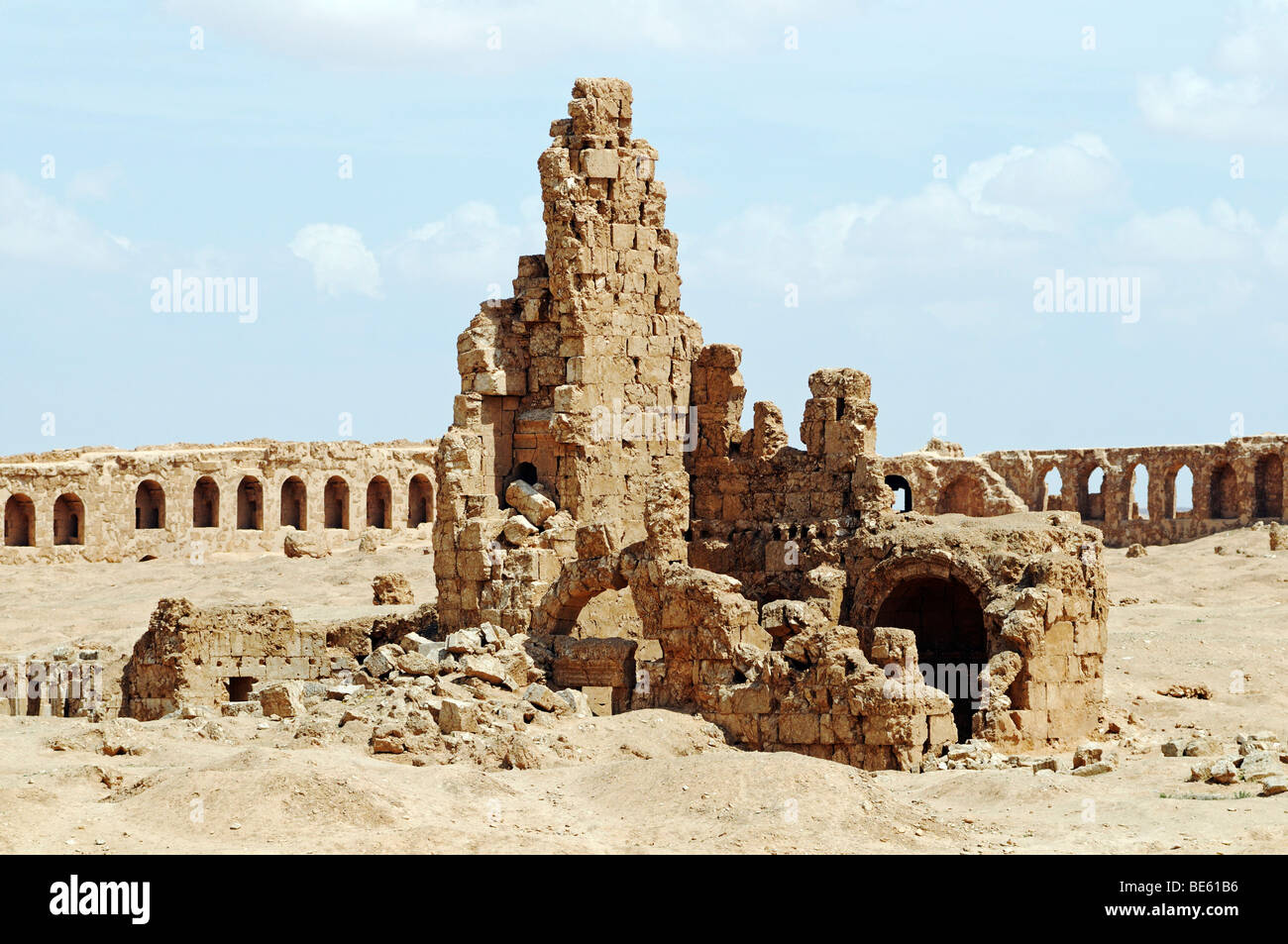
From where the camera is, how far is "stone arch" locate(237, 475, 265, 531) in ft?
145

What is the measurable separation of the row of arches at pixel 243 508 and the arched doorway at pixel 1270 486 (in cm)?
2071

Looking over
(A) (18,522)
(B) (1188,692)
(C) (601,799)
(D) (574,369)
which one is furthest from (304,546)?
(C) (601,799)

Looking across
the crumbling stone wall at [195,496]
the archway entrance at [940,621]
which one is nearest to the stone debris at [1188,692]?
the archway entrance at [940,621]

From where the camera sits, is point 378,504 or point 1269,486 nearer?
point 1269,486

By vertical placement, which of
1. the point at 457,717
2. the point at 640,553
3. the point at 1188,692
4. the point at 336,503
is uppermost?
the point at 336,503

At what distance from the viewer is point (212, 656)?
2323 centimetres

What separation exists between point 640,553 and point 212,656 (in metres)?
6.17

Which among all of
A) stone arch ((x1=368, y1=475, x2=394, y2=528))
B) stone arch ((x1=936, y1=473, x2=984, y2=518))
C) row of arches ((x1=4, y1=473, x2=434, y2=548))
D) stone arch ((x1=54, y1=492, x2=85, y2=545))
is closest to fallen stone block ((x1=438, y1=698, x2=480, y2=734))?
row of arches ((x1=4, y1=473, x2=434, y2=548))

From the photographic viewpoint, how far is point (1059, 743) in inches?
762

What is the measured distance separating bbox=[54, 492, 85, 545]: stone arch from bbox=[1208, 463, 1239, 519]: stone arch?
89.1 ft

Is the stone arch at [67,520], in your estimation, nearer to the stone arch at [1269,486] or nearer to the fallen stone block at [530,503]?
the fallen stone block at [530,503]

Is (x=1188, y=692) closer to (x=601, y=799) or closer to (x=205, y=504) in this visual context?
(x=601, y=799)
